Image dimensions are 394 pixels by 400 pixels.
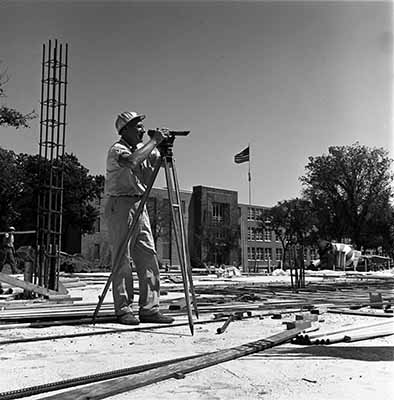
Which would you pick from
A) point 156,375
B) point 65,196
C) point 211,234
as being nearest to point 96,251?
point 65,196

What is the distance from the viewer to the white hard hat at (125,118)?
7172 mm

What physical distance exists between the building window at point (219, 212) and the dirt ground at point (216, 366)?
254 feet

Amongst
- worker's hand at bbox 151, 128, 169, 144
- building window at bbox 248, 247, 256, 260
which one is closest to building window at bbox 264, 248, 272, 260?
building window at bbox 248, 247, 256, 260

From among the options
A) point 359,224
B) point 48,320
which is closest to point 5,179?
point 48,320

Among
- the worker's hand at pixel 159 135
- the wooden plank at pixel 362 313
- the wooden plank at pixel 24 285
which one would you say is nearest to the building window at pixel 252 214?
the wooden plank at pixel 24 285

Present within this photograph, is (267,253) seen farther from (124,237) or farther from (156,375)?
(156,375)

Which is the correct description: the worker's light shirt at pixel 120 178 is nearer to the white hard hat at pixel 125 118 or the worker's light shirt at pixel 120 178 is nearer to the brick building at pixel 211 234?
the white hard hat at pixel 125 118

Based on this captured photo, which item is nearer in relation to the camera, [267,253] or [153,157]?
[153,157]

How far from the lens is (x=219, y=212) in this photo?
85625 mm

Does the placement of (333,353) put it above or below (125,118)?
below

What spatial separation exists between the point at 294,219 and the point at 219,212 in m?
21.2

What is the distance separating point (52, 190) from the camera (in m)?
13.2

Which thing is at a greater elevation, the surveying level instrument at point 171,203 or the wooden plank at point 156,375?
the surveying level instrument at point 171,203

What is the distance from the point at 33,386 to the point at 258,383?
1469mm
